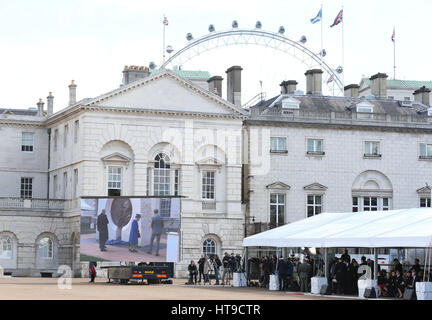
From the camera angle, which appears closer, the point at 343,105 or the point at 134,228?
the point at 134,228

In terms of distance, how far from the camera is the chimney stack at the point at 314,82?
72438mm

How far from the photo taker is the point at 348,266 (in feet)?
130

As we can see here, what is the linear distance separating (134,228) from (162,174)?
888 centimetres

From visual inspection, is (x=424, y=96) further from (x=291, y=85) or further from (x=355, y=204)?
(x=355, y=204)

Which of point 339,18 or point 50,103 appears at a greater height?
point 339,18

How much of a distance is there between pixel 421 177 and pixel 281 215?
32.7 feet

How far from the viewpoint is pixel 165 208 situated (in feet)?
181

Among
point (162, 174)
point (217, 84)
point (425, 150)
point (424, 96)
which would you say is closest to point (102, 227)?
point (162, 174)

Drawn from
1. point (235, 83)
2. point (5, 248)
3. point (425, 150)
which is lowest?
point (5, 248)

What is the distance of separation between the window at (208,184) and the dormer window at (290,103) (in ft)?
24.2

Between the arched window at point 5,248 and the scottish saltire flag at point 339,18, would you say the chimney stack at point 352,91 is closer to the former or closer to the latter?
the scottish saltire flag at point 339,18

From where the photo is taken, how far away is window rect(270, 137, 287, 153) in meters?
66.8

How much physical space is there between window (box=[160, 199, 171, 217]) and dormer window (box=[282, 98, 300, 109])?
52.5 ft
